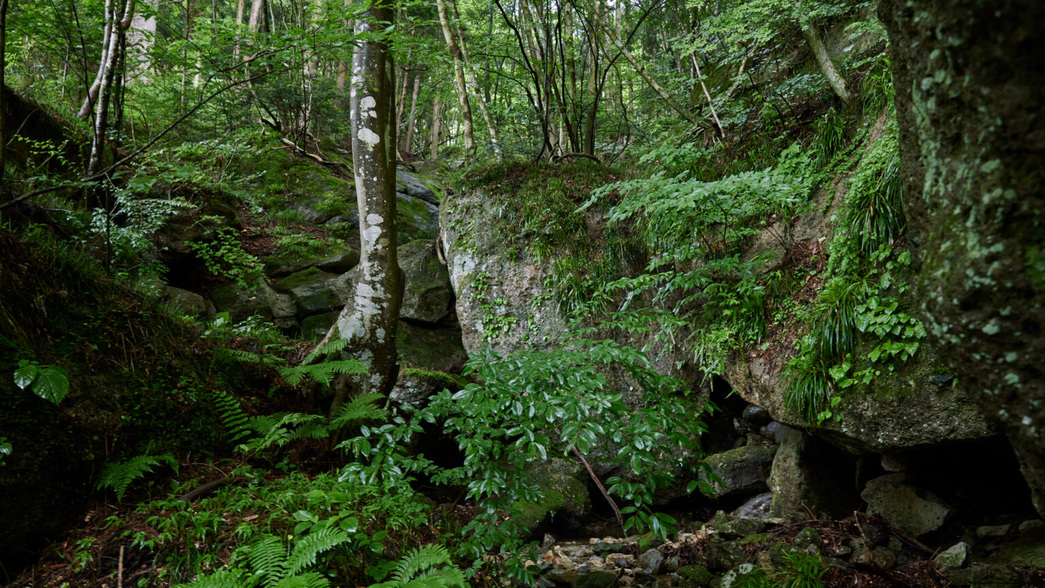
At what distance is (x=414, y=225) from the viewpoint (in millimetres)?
10664

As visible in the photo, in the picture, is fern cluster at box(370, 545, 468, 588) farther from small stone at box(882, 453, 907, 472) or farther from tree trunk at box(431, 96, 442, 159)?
tree trunk at box(431, 96, 442, 159)

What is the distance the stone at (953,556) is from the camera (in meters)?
3.37

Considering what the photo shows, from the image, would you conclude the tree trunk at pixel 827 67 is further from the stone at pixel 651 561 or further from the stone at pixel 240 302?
the stone at pixel 240 302

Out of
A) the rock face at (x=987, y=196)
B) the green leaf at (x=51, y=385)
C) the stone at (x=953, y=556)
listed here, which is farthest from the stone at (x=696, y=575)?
the green leaf at (x=51, y=385)

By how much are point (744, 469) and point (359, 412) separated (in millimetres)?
4166

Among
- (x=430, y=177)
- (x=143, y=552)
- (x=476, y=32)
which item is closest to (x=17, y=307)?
(x=143, y=552)

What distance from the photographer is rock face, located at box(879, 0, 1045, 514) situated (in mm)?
1012

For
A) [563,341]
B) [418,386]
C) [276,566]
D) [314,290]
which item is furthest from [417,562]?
[314,290]

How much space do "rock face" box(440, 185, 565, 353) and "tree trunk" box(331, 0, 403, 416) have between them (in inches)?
78.4

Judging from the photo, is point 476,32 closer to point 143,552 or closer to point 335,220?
point 335,220

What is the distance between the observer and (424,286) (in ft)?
26.9

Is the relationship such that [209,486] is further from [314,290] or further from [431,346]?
[314,290]

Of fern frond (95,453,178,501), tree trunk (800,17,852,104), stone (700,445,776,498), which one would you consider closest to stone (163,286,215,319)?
fern frond (95,453,178,501)

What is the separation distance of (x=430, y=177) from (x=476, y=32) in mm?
5029
